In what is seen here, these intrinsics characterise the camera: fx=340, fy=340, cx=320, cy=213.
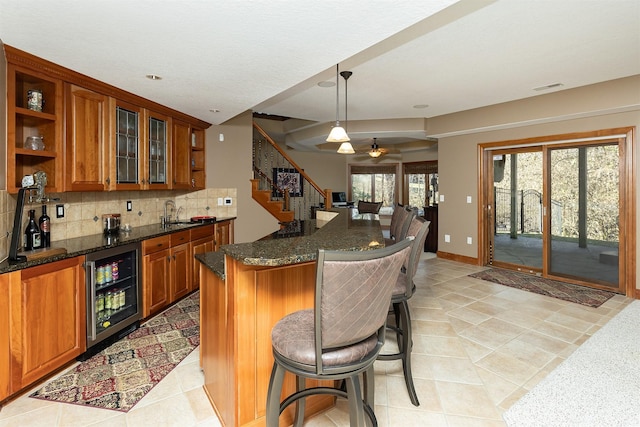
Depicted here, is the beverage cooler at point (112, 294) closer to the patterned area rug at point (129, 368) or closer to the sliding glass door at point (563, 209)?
the patterned area rug at point (129, 368)

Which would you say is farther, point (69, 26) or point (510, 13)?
point (510, 13)

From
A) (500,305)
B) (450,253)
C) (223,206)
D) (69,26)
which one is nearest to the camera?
(69,26)

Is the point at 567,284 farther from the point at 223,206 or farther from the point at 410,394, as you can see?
the point at 223,206

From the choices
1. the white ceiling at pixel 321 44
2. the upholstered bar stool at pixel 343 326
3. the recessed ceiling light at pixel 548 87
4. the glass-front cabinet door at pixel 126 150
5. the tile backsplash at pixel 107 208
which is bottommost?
the upholstered bar stool at pixel 343 326

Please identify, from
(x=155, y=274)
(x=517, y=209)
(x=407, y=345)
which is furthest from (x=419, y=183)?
(x=407, y=345)

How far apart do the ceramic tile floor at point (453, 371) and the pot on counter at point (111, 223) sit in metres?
1.72

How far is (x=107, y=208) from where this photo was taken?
371cm

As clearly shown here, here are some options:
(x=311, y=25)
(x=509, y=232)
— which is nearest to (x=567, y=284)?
(x=509, y=232)

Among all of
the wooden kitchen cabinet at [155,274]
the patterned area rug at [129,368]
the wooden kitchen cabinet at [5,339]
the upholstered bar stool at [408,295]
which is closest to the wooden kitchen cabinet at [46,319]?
the wooden kitchen cabinet at [5,339]

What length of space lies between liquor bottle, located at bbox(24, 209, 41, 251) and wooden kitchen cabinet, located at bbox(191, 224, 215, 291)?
1.60 metres

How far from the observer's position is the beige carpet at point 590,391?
209cm

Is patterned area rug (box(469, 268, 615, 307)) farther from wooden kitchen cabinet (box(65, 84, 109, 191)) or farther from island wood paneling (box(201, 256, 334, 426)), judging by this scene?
wooden kitchen cabinet (box(65, 84, 109, 191))

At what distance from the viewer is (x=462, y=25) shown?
2.78 meters

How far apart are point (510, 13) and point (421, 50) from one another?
2.73 feet
